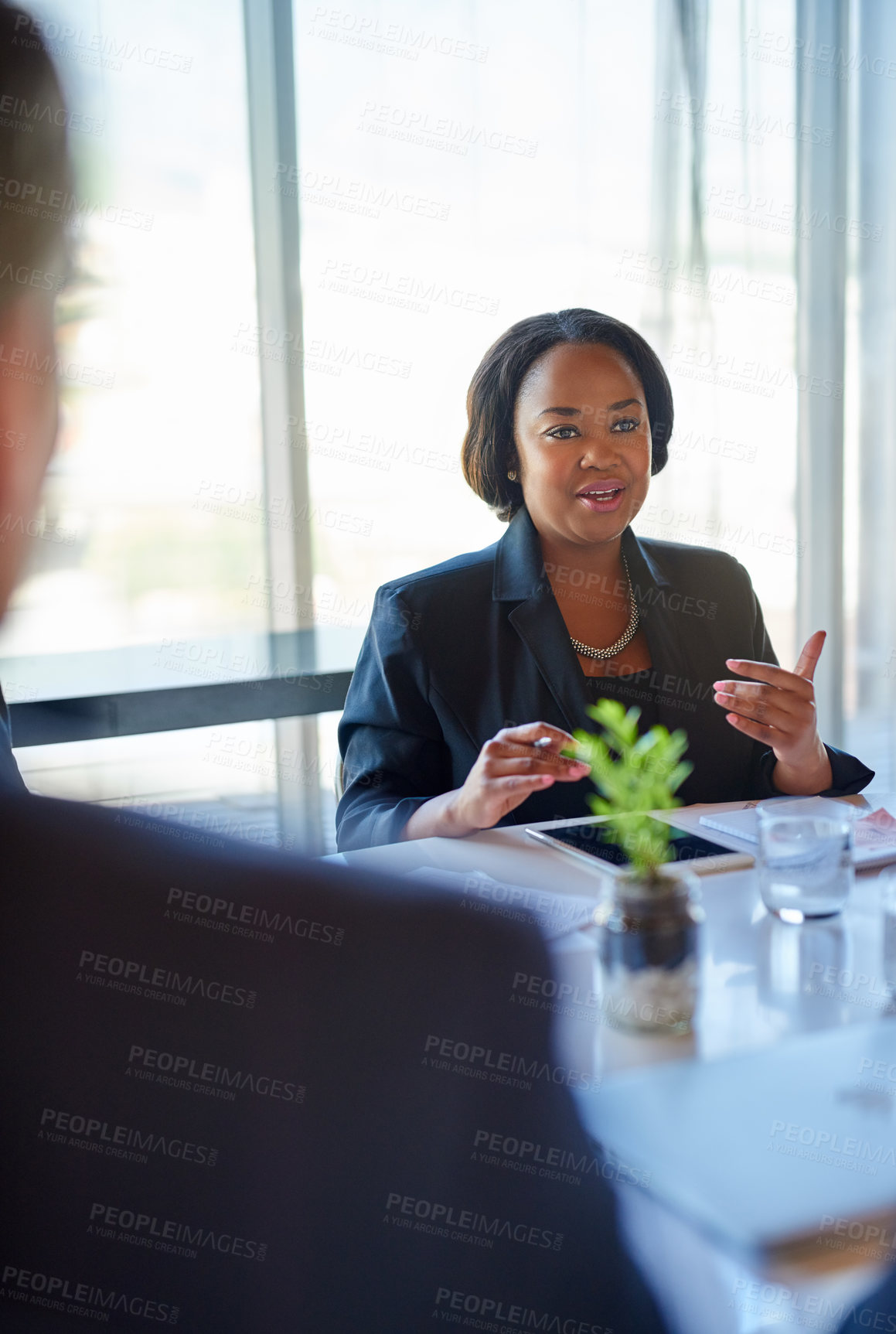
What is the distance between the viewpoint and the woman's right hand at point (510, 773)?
55.8 inches

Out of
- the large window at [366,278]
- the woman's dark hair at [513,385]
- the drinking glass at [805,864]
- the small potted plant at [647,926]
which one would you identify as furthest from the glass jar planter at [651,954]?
the large window at [366,278]

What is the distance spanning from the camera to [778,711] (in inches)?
65.1

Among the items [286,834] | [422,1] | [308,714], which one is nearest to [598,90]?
[422,1]

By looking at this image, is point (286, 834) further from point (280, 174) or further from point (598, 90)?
point (598, 90)

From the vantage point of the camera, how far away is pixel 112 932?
0.48m

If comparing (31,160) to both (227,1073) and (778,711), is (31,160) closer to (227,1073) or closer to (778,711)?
(227,1073)

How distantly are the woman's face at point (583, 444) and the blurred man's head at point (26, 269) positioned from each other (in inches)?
62.8

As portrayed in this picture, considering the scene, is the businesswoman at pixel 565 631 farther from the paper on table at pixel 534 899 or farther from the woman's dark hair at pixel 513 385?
the paper on table at pixel 534 899

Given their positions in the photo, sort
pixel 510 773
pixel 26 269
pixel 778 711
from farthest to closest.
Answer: pixel 778 711, pixel 510 773, pixel 26 269

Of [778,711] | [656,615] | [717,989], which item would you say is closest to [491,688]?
[656,615]

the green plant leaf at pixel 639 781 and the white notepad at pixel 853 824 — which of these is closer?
the green plant leaf at pixel 639 781

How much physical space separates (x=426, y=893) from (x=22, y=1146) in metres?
0.21

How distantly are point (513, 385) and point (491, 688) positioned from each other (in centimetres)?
65

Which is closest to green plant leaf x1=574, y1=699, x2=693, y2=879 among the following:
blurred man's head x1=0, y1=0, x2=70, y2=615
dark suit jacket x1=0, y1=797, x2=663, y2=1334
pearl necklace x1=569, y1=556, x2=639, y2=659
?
dark suit jacket x1=0, y1=797, x2=663, y2=1334
